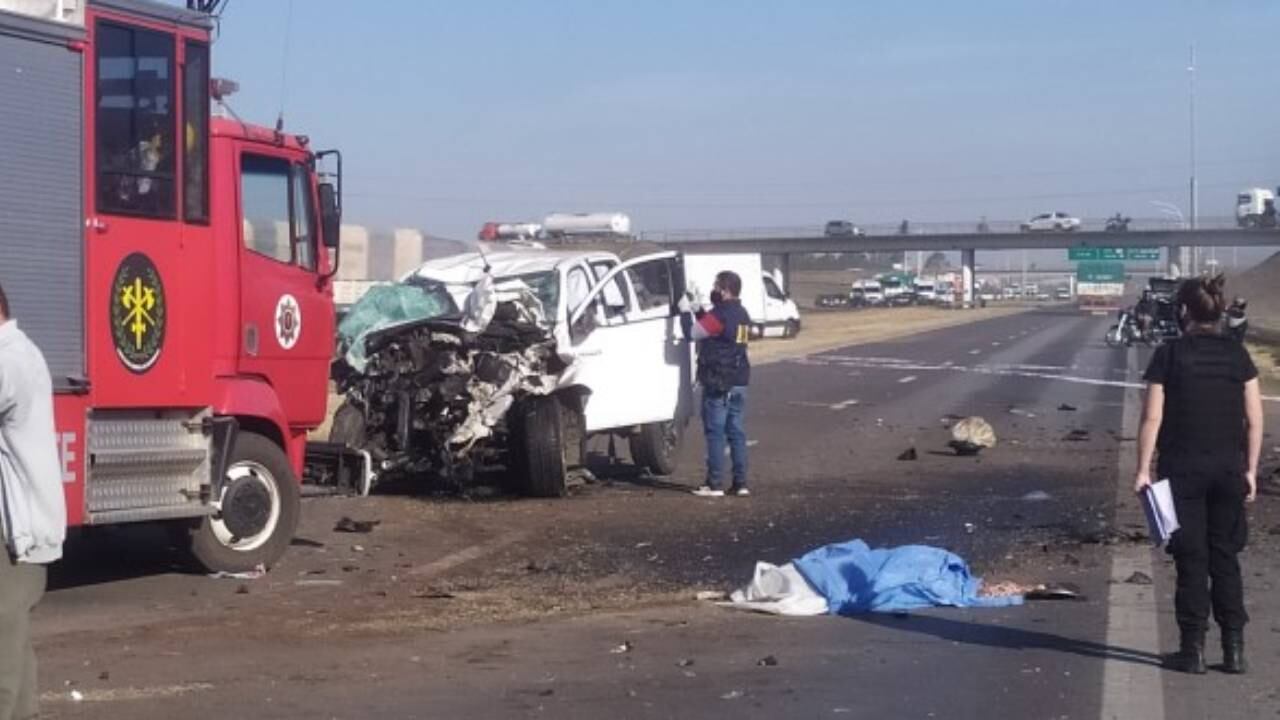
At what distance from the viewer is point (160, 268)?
10.8 m

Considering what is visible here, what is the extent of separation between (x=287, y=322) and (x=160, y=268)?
1.59 m

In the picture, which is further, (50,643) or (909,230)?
(909,230)

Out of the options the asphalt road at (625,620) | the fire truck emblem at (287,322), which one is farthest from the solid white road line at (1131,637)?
the fire truck emblem at (287,322)

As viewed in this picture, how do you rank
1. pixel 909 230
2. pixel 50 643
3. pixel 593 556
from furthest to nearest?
1. pixel 909 230
2. pixel 593 556
3. pixel 50 643

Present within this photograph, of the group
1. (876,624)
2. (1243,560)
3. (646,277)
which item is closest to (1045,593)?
(876,624)

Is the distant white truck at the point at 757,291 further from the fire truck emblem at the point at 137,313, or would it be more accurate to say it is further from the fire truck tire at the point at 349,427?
the fire truck emblem at the point at 137,313

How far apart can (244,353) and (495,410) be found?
4.09 m

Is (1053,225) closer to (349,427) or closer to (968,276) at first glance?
(968,276)

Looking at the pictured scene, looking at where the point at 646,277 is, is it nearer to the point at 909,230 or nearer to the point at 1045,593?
the point at 1045,593

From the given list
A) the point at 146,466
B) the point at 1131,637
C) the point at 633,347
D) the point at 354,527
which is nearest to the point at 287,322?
the point at 146,466

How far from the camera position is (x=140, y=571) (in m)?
12.1

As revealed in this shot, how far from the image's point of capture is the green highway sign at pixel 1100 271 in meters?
116

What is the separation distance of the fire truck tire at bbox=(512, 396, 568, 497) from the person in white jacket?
9.06 m

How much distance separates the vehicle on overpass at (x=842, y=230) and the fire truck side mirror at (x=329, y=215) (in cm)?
11037
